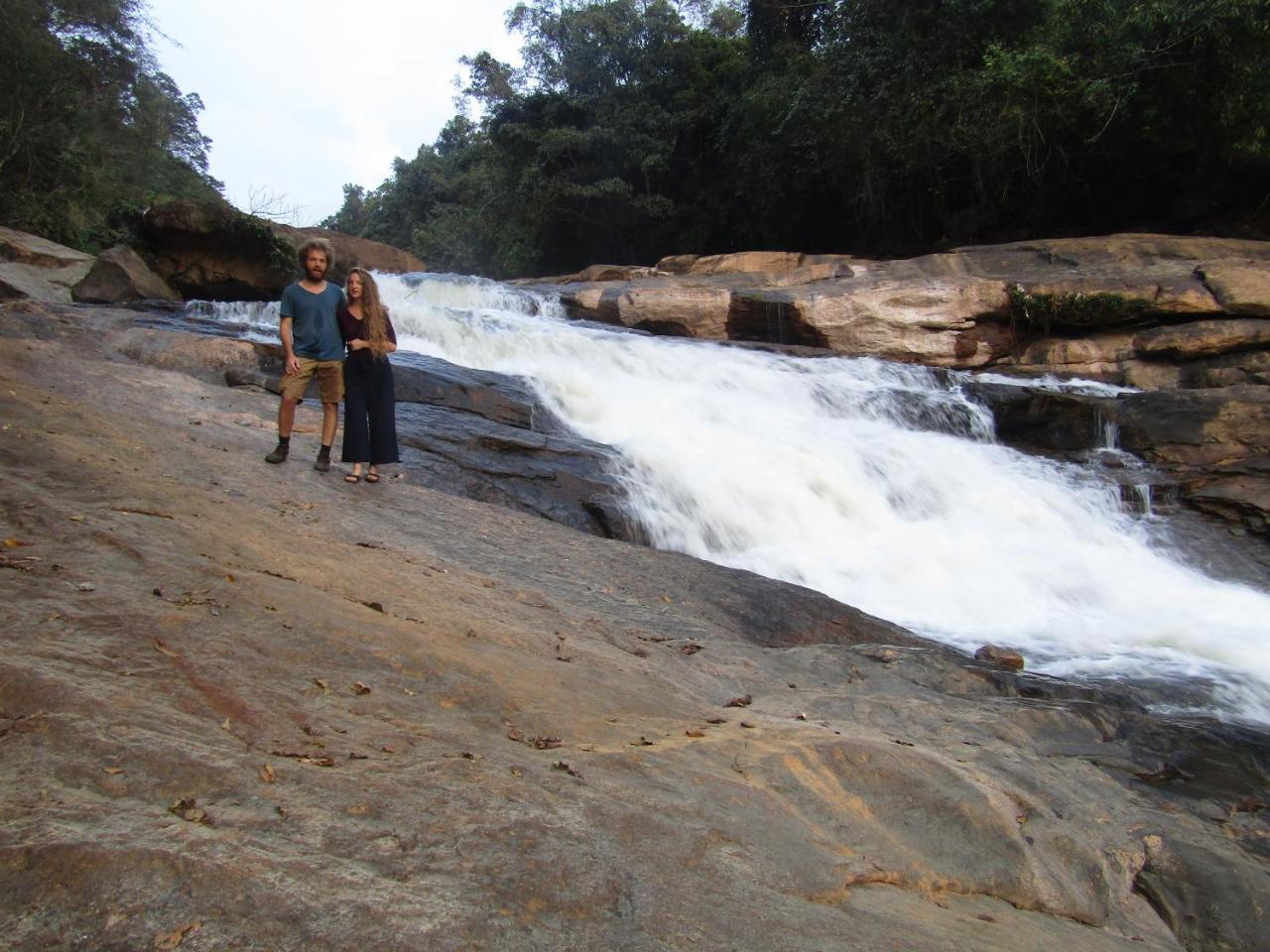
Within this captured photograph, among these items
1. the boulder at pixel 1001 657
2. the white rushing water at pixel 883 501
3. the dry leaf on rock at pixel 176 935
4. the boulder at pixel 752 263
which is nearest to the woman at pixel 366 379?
the white rushing water at pixel 883 501

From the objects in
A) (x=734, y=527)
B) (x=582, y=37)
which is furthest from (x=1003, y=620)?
(x=582, y=37)

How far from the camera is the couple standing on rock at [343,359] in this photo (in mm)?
6180

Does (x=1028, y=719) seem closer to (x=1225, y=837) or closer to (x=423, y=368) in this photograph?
(x=1225, y=837)

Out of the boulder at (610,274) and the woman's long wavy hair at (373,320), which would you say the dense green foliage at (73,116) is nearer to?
the boulder at (610,274)

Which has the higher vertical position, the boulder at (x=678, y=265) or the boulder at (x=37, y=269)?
the boulder at (x=678, y=265)

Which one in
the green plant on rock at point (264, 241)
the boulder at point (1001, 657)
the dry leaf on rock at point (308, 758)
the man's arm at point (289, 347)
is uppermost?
the green plant on rock at point (264, 241)

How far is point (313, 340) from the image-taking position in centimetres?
625

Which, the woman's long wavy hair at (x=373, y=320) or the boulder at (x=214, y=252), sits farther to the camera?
the boulder at (x=214, y=252)

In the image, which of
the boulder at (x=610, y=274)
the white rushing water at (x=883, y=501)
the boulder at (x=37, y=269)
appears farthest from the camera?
the boulder at (x=610, y=274)

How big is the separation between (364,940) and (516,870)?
405mm

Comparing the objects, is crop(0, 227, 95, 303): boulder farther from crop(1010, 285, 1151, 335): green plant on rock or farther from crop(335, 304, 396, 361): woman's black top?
crop(1010, 285, 1151, 335): green plant on rock

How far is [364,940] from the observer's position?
1.46 m

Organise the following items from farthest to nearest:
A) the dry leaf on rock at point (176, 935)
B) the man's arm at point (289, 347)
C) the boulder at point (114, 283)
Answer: the boulder at point (114, 283) < the man's arm at point (289, 347) < the dry leaf on rock at point (176, 935)

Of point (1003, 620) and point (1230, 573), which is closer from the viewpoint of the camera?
point (1003, 620)
